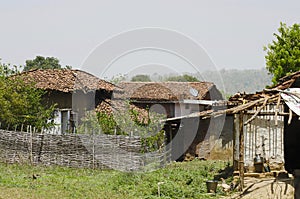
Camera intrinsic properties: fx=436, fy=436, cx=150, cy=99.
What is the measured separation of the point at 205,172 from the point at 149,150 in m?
2.89

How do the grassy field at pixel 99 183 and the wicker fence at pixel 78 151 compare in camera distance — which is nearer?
the grassy field at pixel 99 183

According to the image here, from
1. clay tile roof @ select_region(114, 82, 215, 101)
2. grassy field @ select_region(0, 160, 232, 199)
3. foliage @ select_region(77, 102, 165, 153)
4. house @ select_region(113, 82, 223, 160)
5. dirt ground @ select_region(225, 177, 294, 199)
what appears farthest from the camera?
clay tile roof @ select_region(114, 82, 215, 101)

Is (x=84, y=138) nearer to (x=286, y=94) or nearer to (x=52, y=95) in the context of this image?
(x=52, y=95)

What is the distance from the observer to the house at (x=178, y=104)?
2181cm

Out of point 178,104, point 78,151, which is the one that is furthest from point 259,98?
point 178,104

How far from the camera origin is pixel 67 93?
21.8m

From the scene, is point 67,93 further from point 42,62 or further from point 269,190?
point 42,62

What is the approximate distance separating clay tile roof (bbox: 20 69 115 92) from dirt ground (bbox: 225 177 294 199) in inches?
472

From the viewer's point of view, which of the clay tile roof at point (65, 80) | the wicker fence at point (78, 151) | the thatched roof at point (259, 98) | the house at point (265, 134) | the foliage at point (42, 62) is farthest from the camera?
the foliage at point (42, 62)

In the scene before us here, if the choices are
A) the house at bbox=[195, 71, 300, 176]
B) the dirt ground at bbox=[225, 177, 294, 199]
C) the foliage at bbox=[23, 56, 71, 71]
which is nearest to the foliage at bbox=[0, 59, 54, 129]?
the house at bbox=[195, 71, 300, 176]

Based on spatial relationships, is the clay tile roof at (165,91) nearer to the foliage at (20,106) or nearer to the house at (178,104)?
the house at (178,104)

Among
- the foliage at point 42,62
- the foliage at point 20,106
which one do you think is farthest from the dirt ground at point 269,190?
the foliage at point 42,62

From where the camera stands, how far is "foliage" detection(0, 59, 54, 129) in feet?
61.0

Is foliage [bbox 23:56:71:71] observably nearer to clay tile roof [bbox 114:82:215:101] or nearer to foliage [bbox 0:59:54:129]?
clay tile roof [bbox 114:82:215:101]
